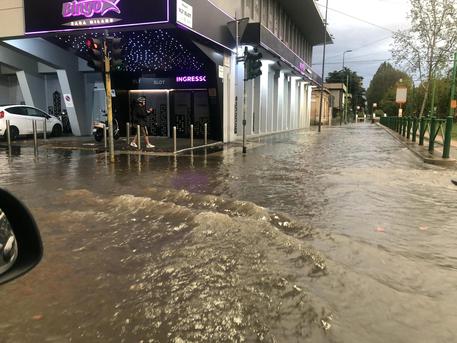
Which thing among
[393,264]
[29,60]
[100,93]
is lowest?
[393,264]

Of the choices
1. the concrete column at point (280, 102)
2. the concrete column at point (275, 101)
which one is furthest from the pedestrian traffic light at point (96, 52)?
the concrete column at point (280, 102)

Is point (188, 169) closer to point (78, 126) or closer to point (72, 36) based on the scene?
point (72, 36)

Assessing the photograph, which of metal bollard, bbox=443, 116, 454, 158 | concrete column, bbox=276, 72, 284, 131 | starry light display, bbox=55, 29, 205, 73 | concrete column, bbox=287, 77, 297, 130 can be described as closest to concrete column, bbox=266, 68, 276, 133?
concrete column, bbox=276, 72, 284, 131

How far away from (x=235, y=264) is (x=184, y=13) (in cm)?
1217

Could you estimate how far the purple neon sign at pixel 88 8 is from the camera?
1526 cm

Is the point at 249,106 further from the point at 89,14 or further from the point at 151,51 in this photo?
the point at 89,14

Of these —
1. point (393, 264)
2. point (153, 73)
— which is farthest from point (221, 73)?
point (393, 264)

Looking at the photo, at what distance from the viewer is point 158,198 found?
7.65m

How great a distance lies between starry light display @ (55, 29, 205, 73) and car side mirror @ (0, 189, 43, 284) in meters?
13.9

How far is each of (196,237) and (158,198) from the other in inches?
94.5

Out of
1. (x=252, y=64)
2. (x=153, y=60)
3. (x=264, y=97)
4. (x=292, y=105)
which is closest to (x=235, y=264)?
(x=252, y=64)

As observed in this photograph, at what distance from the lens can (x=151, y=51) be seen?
1800cm

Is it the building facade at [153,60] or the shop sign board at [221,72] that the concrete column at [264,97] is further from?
the shop sign board at [221,72]

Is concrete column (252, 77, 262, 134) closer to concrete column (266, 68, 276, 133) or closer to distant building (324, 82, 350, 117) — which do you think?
concrete column (266, 68, 276, 133)
